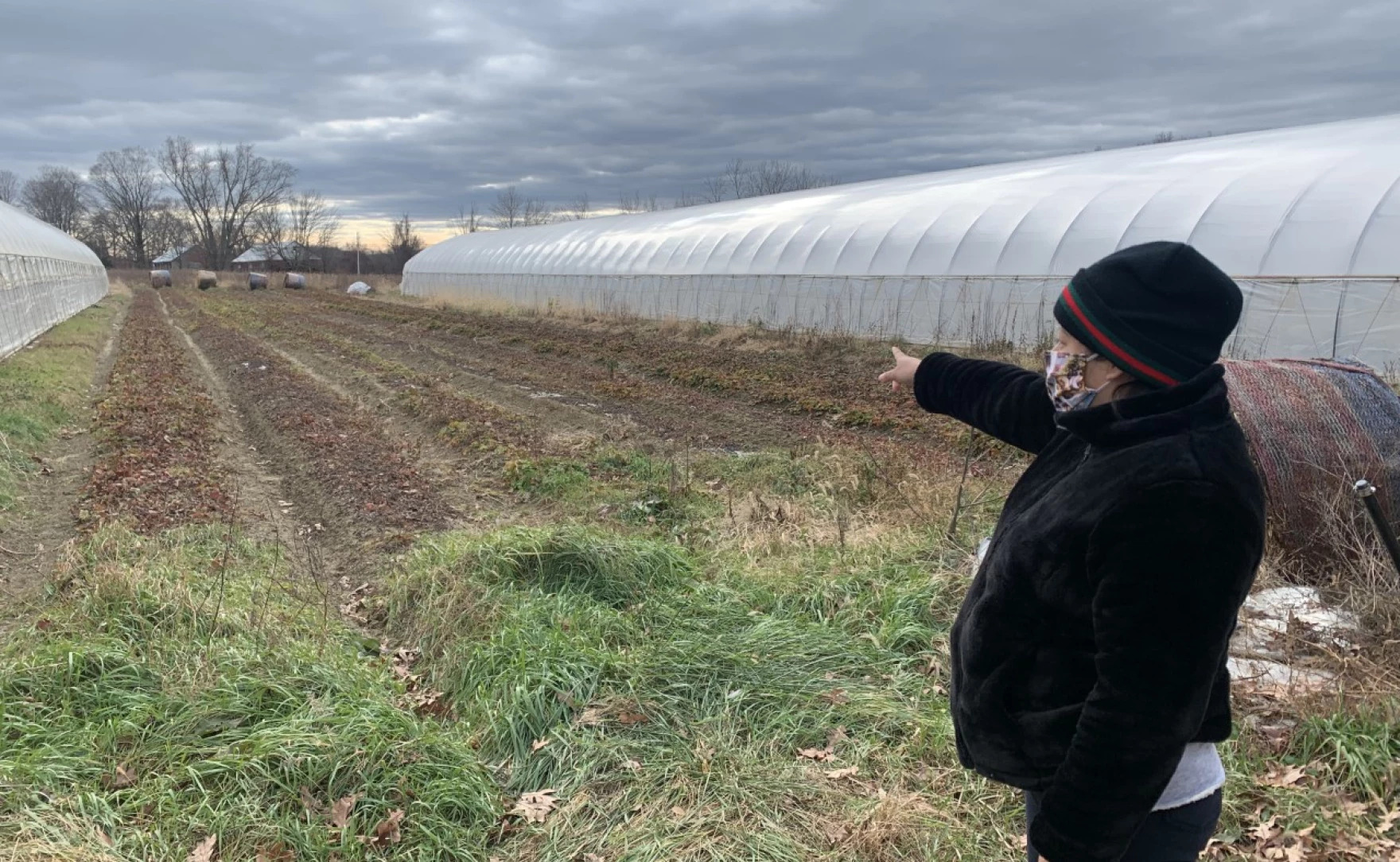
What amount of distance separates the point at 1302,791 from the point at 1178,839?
6.79ft

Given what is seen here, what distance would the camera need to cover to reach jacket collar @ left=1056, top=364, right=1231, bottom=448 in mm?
1595

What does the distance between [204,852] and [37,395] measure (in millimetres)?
11703

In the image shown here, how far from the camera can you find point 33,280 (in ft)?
68.8

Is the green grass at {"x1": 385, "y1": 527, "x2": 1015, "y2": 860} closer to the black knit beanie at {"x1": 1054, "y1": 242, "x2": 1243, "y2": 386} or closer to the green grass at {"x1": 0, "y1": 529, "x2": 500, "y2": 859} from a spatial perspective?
the green grass at {"x1": 0, "y1": 529, "x2": 500, "y2": 859}

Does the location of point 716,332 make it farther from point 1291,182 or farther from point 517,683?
point 517,683

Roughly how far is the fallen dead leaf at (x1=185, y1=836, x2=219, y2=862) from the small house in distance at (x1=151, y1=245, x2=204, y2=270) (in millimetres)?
114813

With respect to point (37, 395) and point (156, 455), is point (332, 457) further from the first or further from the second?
point (37, 395)

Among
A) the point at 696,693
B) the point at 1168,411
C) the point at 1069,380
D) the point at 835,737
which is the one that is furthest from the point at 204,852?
the point at 1168,411

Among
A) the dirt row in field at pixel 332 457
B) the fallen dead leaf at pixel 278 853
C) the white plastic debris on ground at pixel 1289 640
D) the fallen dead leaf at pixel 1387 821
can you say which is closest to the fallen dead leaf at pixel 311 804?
the fallen dead leaf at pixel 278 853

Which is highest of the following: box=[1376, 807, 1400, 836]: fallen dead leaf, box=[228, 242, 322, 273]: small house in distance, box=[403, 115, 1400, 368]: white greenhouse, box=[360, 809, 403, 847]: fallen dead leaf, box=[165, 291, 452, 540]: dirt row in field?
box=[228, 242, 322, 273]: small house in distance

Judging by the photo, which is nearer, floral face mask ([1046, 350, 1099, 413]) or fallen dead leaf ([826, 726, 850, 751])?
floral face mask ([1046, 350, 1099, 413])

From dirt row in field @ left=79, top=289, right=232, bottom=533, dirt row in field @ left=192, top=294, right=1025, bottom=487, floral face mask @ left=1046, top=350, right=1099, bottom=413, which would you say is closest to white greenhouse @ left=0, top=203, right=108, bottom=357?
dirt row in field @ left=79, top=289, right=232, bottom=533

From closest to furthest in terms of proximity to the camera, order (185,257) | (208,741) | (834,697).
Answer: (208,741)
(834,697)
(185,257)

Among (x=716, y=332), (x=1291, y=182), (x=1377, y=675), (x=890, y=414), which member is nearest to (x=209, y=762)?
(x=1377, y=675)
